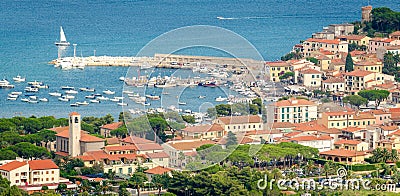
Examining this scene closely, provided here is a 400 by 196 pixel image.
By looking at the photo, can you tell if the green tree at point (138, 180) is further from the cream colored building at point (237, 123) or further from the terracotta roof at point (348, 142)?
the terracotta roof at point (348, 142)

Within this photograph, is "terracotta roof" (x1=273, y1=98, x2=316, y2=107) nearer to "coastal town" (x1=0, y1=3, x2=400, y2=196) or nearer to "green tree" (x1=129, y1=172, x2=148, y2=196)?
"coastal town" (x1=0, y1=3, x2=400, y2=196)

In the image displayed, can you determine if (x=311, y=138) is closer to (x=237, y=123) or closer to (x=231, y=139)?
(x=237, y=123)

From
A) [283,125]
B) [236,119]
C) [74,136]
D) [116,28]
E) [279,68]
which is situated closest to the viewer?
[236,119]

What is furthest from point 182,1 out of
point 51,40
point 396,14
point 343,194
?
point 343,194

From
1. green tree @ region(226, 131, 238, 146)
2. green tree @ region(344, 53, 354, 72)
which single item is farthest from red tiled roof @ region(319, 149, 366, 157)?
green tree @ region(344, 53, 354, 72)

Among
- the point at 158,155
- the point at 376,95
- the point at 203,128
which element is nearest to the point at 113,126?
the point at 158,155

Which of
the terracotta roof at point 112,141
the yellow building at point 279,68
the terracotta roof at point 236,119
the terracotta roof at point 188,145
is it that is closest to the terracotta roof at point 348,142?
the terracotta roof at point 112,141
